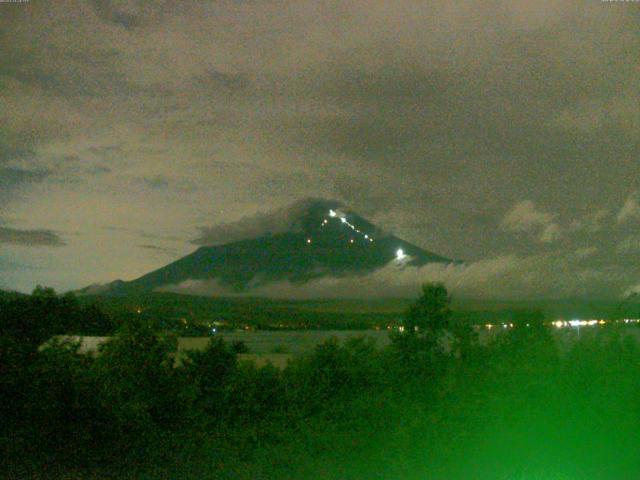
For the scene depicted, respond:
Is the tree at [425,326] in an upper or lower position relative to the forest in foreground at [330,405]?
upper

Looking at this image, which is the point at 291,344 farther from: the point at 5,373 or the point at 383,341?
the point at 5,373

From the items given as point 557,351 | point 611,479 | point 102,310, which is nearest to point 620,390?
point 557,351

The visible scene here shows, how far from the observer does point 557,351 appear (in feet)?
50.2

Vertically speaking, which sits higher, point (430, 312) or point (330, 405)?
point (430, 312)

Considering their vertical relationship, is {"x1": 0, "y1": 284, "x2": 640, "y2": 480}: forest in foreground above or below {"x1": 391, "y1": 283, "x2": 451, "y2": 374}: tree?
below

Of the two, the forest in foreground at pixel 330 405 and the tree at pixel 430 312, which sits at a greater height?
the tree at pixel 430 312

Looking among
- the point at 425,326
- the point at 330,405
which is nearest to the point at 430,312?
the point at 425,326

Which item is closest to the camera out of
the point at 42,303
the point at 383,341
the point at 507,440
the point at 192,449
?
the point at 192,449

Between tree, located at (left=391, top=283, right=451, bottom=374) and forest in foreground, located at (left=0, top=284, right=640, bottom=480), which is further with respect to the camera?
tree, located at (left=391, top=283, right=451, bottom=374)

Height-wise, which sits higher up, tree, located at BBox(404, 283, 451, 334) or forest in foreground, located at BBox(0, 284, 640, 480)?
tree, located at BBox(404, 283, 451, 334)

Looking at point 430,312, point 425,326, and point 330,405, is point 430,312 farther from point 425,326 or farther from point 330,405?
point 330,405

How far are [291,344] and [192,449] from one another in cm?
1231

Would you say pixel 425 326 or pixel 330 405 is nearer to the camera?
pixel 330 405

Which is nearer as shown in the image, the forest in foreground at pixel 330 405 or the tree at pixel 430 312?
the forest in foreground at pixel 330 405
